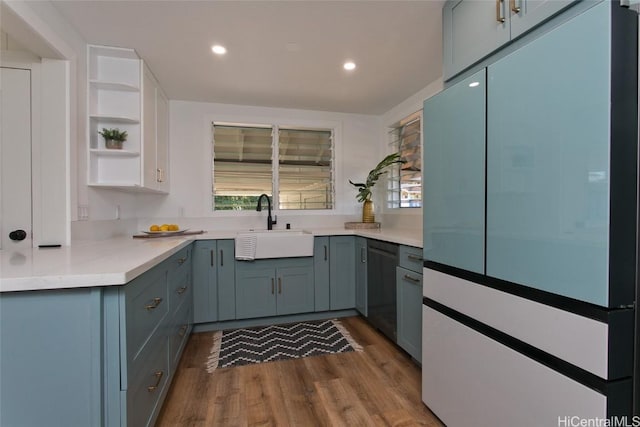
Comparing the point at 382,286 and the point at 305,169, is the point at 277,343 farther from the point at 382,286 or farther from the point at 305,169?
the point at 305,169

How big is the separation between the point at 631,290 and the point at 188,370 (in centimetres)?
235

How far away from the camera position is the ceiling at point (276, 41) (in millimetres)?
1731

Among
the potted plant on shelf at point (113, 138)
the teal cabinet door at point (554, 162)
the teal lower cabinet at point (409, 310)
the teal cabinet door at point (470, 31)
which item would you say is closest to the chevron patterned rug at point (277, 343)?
the teal lower cabinet at point (409, 310)

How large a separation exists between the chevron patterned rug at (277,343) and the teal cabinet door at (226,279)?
0.20 metres

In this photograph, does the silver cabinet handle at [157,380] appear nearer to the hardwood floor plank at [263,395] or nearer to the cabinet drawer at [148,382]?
the cabinet drawer at [148,382]

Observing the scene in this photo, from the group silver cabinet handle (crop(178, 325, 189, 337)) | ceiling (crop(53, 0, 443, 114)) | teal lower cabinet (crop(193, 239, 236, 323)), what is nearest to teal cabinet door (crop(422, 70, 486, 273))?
ceiling (crop(53, 0, 443, 114))

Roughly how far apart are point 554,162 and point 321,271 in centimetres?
228

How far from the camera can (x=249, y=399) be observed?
1779 mm

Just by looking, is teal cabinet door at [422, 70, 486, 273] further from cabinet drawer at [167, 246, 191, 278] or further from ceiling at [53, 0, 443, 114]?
cabinet drawer at [167, 246, 191, 278]

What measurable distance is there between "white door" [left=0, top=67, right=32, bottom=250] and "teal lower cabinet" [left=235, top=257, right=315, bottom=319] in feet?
4.84

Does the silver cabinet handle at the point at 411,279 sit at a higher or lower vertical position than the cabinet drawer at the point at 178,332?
higher

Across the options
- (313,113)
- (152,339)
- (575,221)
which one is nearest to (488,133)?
(575,221)

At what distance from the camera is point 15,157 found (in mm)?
1755

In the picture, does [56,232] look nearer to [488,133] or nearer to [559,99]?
[488,133]
